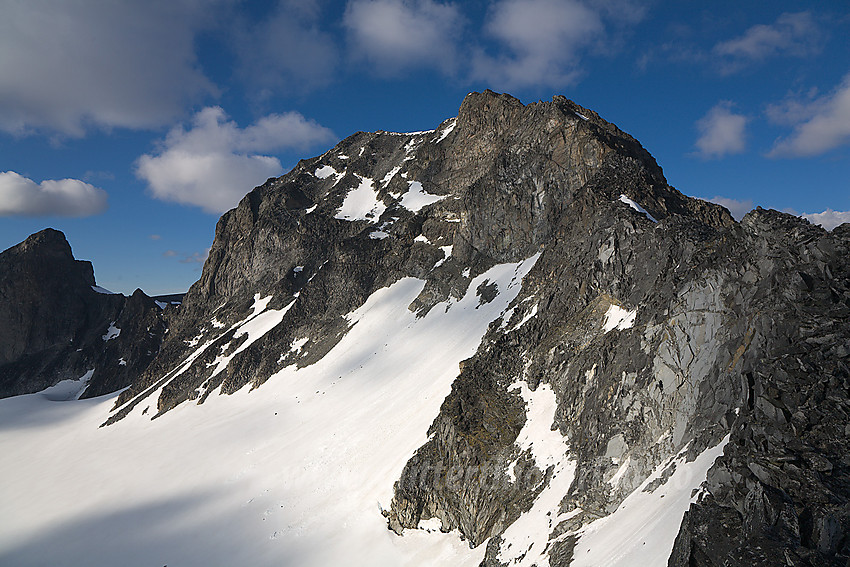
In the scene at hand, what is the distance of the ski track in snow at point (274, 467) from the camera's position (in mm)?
28797

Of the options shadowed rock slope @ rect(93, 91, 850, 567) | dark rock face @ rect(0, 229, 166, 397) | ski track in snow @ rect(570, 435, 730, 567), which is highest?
dark rock face @ rect(0, 229, 166, 397)

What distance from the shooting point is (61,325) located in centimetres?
9400

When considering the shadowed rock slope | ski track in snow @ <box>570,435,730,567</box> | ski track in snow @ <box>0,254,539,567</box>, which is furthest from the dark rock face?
ski track in snow @ <box>570,435,730,567</box>

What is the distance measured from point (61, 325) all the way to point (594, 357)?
109 meters

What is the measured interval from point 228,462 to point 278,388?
12644 mm

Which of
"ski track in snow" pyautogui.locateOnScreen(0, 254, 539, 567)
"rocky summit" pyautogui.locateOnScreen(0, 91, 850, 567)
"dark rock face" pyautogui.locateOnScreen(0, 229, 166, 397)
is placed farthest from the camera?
"dark rock face" pyautogui.locateOnScreen(0, 229, 166, 397)

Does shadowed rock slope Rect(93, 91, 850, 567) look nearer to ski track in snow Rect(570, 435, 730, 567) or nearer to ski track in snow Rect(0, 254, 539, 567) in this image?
ski track in snow Rect(570, 435, 730, 567)

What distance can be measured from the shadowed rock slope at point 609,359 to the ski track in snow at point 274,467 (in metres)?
2.35

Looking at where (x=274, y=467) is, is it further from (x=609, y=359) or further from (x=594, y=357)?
(x=609, y=359)

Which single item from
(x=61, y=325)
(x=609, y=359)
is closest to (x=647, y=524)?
(x=609, y=359)

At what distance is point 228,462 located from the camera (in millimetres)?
40781

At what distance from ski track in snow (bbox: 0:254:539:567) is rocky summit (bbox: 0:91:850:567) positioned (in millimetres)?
1616

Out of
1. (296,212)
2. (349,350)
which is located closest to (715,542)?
(349,350)

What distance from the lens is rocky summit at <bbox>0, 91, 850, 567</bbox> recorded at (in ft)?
36.6
